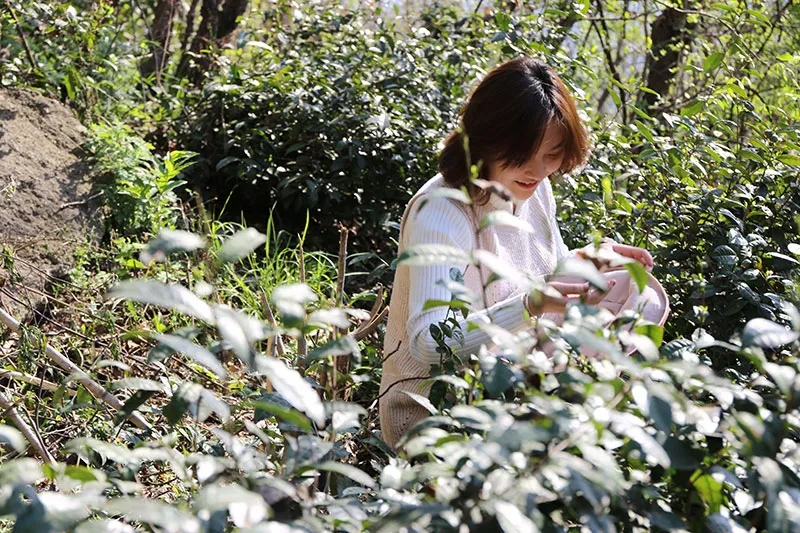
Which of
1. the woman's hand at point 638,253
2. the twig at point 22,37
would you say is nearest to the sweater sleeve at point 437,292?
the woman's hand at point 638,253

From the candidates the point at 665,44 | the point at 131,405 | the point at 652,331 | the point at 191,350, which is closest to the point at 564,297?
the point at 652,331

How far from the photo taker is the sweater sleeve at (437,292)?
8.11 feet

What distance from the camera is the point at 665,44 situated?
6219 millimetres

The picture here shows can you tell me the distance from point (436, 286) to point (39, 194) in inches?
98.1

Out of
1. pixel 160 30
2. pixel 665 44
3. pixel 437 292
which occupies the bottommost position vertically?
pixel 160 30

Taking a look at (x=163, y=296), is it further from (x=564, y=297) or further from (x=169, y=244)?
(x=564, y=297)

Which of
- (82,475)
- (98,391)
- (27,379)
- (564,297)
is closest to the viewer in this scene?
(82,475)

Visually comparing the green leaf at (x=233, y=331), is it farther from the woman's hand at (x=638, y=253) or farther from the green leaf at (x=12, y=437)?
the woman's hand at (x=638, y=253)

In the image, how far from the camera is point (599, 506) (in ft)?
3.96

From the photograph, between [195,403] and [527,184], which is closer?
[195,403]

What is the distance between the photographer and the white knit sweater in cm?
250

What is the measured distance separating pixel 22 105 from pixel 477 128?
2877 mm

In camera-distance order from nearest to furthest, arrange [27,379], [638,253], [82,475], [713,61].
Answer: [82,475] → [638,253] → [27,379] → [713,61]

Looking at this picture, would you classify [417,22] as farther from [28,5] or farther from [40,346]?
[40,346]
